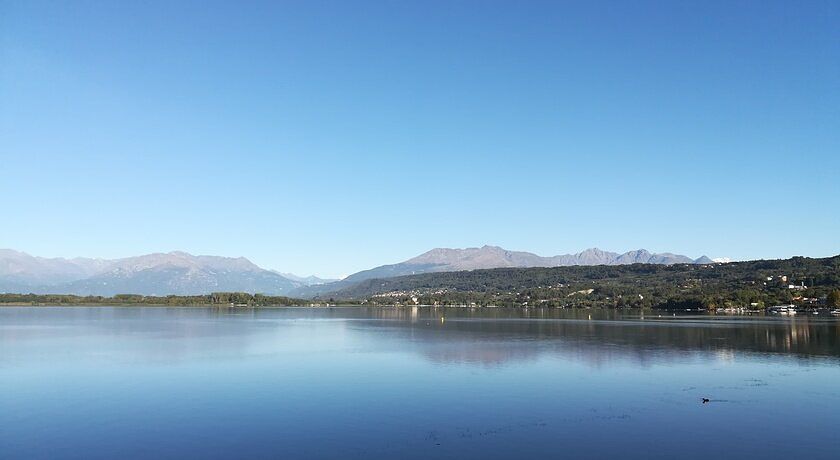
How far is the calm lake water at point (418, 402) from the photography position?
71.4ft

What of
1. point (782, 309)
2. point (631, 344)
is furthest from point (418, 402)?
point (782, 309)

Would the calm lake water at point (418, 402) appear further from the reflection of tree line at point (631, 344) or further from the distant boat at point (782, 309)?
the distant boat at point (782, 309)

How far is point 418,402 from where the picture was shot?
1180 inches

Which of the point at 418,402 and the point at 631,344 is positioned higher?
the point at 418,402

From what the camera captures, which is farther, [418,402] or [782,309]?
[782,309]

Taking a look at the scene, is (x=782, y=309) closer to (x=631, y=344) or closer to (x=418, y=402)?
(x=631, y=344)

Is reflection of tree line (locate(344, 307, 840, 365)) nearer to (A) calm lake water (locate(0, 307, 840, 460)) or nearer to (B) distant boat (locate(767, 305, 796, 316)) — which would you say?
(A) calm lake water (locate(0, 307, 840, 460))

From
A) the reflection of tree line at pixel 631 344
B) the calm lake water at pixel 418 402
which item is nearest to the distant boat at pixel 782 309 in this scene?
the reflection of tree line at pixel 631 344

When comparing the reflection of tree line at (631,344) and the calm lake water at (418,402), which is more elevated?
the calm lake water at (418,402)

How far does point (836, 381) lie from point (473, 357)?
24.2 m

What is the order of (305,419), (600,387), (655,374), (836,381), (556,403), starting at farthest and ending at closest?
(655,374)
(836,381)
(600,387)
(556,403)
(305,419)

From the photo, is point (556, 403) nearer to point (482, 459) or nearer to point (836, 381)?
point (482, 459)

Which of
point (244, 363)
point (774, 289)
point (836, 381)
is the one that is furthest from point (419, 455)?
point (774, 289)

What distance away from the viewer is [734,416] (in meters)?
27.1
